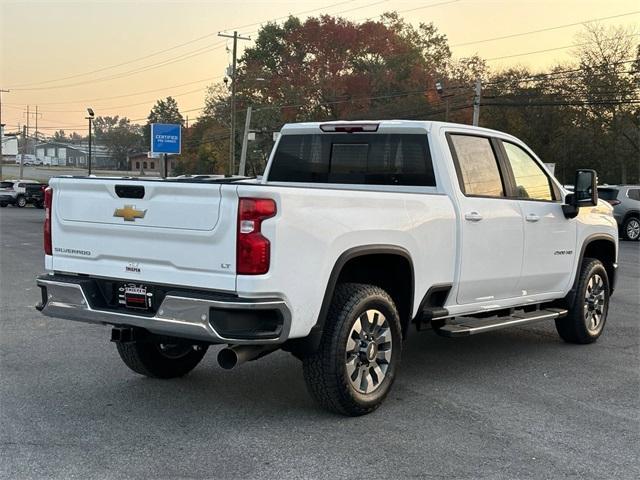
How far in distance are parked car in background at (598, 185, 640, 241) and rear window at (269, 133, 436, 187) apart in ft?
62.4

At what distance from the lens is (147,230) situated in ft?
14.5

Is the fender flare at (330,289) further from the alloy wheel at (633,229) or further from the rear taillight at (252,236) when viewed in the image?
the alloy wheel at (633,229)

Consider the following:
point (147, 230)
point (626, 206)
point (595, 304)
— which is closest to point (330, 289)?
A: point (147, 230)

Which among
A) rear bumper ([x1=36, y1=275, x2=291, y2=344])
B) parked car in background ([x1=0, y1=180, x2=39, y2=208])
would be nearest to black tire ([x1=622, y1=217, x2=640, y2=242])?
rear bumper ([x1=36, y1=275, x2=291, y2=344])

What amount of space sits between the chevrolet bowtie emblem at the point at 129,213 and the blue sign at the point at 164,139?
2791 centimetres

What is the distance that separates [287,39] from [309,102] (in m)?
11.2

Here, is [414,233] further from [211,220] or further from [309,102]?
[309,102]

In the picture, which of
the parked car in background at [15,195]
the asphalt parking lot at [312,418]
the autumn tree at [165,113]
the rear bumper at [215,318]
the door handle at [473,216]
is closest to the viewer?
the asphalt parking lot at [312,418]

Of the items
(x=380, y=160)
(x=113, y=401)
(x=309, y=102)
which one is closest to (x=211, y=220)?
(x=113, y=401)

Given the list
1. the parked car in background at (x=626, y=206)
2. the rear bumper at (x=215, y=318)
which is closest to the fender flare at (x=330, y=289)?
the rear bumper at (x=215, y=318)

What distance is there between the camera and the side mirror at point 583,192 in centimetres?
664

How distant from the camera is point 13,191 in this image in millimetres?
45094

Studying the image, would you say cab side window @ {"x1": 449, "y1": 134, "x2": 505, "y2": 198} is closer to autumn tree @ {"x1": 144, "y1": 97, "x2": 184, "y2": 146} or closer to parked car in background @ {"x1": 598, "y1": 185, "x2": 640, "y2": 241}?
parked car in background @ {"x1": 598, "y1": 185, "x2": 640, "y2": 241}

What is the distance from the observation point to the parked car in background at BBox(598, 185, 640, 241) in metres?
23.0
